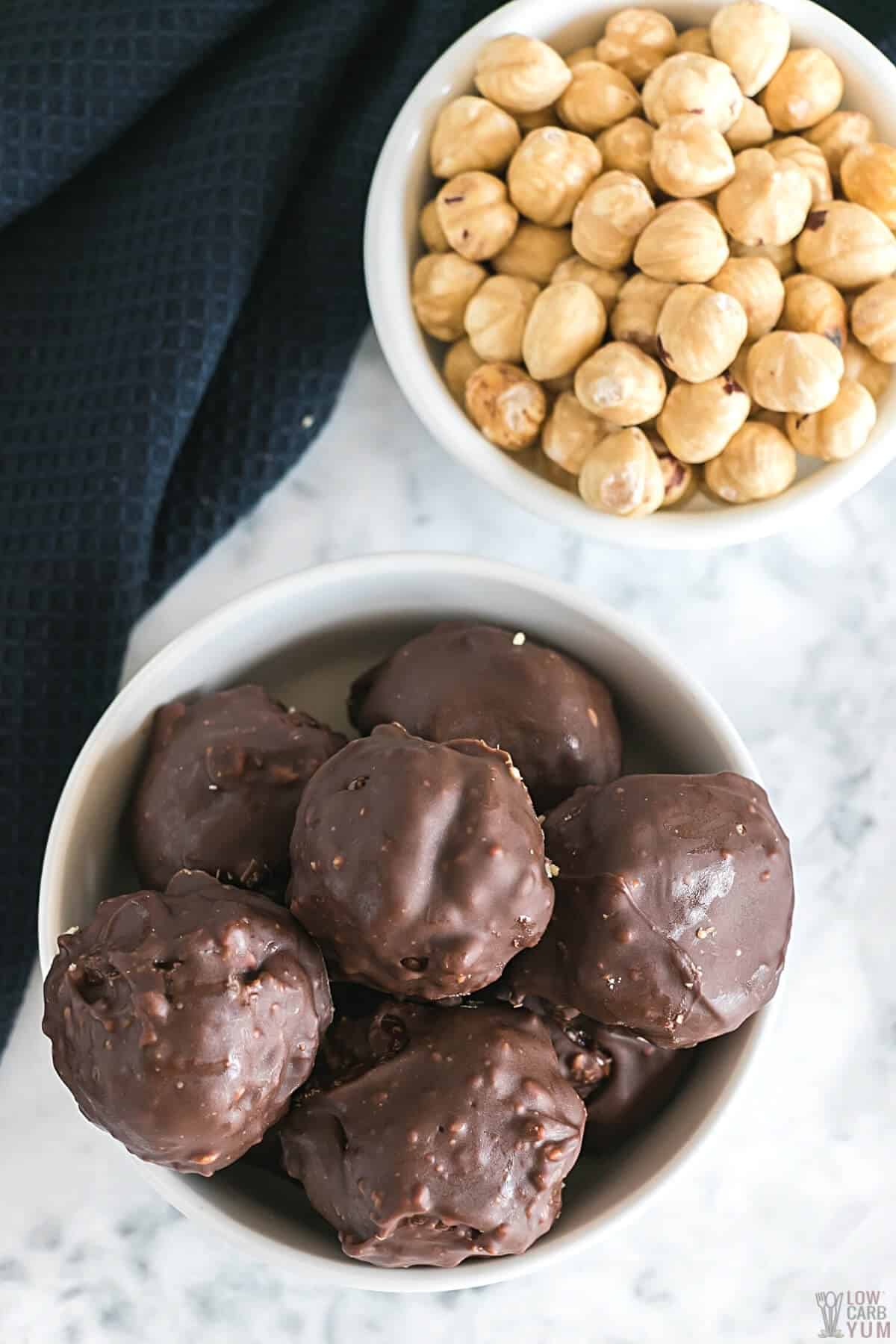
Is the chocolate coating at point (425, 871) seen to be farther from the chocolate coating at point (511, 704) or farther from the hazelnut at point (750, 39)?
the hazelnut at point (750, 39)

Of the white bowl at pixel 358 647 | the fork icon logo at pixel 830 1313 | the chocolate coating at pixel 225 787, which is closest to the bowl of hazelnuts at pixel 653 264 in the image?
the white bowl at pixel 358 647

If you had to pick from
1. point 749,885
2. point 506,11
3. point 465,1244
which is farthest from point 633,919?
point 506,11

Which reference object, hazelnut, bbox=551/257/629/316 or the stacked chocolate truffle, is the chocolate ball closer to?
the stacked chocolate truffle

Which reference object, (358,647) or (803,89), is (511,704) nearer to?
(358,647)

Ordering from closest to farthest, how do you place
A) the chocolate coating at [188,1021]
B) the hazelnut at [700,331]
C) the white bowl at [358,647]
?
the chocolate coating at [188,1021] → the white bowl at [358,647] → the hazelnut at [700,331]

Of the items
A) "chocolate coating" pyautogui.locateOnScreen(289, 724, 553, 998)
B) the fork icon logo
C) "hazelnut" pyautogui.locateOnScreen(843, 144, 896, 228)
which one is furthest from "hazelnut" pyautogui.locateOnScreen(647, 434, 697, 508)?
the fork icon logo

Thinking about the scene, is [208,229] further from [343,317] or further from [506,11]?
[506,11]

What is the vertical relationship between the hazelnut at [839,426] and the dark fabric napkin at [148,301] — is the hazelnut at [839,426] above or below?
above
